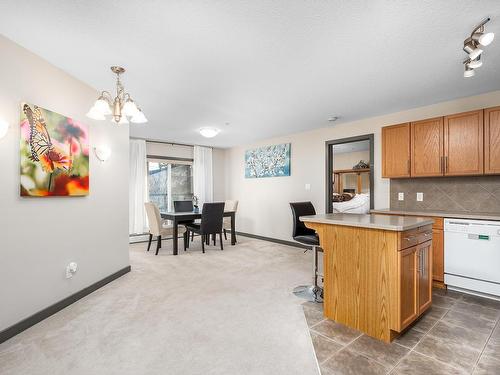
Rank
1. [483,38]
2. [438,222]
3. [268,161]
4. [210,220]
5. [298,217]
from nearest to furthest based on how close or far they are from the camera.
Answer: [483,38] → [438,222] → [298,217] → [210,220] → [268,161]

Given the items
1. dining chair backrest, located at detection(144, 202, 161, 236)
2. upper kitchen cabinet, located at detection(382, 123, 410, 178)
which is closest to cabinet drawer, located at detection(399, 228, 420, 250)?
upper kitchen cabinet, located at detection(382, 123, 410, 178)

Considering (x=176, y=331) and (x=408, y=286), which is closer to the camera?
(x=408, y=286)

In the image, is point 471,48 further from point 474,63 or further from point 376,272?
point 376,272

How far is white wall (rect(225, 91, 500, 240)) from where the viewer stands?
12.2 ft

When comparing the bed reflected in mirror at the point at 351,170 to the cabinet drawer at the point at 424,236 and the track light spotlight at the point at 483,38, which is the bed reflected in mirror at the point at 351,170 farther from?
the track light spotlight at the point at 483,38

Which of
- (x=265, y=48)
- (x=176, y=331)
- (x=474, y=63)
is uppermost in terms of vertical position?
(x=265, y=48)

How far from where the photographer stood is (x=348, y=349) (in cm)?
191

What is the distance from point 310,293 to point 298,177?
291cm

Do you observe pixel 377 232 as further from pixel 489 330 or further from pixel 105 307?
pixel 105 307

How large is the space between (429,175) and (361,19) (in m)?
2.45

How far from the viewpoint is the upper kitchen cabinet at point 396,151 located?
360cm

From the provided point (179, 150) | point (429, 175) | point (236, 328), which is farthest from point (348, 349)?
point (179, 150)

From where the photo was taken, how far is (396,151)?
371cm

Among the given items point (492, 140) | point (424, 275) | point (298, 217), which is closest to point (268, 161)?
point (298, 217)
